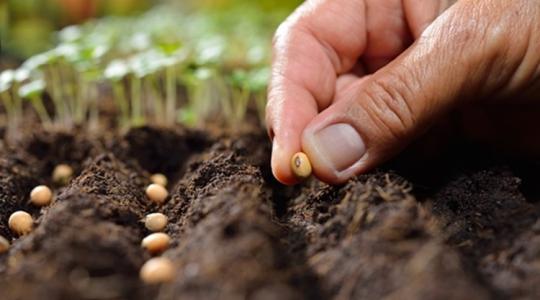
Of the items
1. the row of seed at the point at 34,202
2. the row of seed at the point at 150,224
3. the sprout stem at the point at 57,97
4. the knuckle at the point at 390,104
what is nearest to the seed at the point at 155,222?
the row of seed at the point at 150,224

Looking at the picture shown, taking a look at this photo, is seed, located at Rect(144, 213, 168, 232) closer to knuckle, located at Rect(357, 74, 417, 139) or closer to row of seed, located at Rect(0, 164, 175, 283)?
row of seed, located at Rect(0, 164, 175, 283)

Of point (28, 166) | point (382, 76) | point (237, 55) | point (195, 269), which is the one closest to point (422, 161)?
point (382, 76)

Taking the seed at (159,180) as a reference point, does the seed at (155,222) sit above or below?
below

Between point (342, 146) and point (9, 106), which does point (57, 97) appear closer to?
point (9, 106)

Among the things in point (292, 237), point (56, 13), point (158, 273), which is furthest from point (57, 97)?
point (158, 273)

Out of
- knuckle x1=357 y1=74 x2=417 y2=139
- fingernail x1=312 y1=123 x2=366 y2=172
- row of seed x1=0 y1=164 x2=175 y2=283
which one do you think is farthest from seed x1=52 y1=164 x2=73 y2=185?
knuckle x1=357 y1=74 x2=417 y2=139

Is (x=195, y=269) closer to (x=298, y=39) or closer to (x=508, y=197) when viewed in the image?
(x=508, y=197)

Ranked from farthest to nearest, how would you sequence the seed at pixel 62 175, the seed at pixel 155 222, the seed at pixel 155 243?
the seed at pixel 62 175 < the seed at pixel 155 222 < the seed at pixel 155 243

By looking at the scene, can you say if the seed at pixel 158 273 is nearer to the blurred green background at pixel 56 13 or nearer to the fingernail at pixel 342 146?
the fingernail at pixel 342 146
